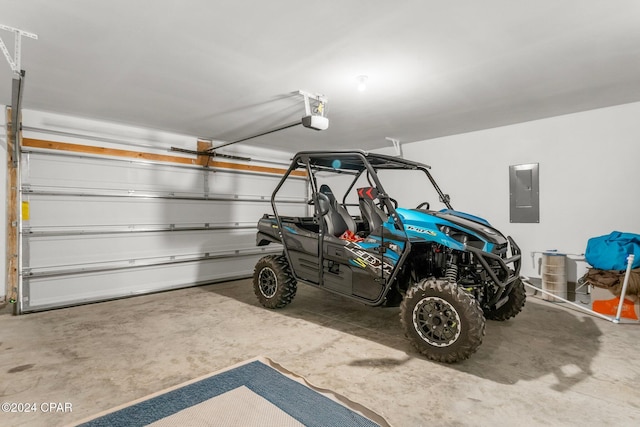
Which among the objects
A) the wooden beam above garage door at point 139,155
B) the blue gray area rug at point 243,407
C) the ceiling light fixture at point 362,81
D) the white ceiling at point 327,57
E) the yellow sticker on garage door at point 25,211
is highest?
the white ceiling at point 327,57

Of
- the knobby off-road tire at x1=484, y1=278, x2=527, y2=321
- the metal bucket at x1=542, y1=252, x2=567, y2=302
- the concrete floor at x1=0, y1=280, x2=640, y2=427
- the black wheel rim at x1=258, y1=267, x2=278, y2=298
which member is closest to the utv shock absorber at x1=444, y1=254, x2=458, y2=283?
the concrete floor at x1=0, y1=280, x2=640, y2=427

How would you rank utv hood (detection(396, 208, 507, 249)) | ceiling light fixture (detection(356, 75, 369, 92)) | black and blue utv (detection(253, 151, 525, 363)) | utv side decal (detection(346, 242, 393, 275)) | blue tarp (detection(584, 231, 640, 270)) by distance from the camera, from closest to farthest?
black and blue utv (detection(253, 151, 525, 363))
utv hood (detection(396, 208, 507, 249))
utv side decal (detection(346, 242, 393, 275))
ceiling light fixture (detection(356, 75, 369, 92))
blue tarp (detection(584, 231, 640, 270))

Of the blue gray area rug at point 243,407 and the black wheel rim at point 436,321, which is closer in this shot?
the blue gray area rug at point 243,407

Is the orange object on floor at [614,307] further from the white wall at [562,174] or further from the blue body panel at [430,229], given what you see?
the blue body panel at [430,229]

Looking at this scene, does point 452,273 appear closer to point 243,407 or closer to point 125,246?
point 243,407

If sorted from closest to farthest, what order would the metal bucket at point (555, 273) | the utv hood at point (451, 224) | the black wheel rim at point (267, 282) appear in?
the utv hood at point (451, 224), the black wheel rim at point (267, 282), the metal bucket at point (555, 273)

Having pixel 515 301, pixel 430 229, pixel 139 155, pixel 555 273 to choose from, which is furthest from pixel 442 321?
pixel 139 155

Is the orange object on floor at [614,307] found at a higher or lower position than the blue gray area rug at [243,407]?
higher

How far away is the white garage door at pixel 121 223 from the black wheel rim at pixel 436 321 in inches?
173

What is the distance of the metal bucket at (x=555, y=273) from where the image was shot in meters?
4.53

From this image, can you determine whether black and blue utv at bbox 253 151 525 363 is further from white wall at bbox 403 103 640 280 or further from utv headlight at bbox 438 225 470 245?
white wall at bbox 403 103 640 280

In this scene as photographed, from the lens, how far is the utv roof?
3.38 meters

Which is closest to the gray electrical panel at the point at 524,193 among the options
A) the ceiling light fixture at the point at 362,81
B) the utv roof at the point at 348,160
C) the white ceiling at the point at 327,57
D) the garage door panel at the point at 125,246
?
the white ceiling at the point at 327,57

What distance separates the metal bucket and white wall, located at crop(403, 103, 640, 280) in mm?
287
